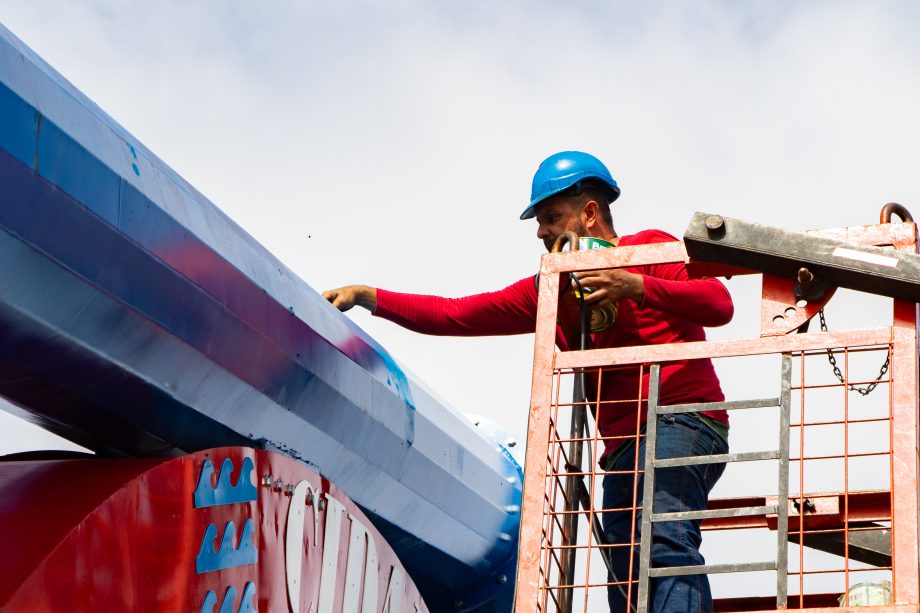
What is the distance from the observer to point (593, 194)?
6.88 metres

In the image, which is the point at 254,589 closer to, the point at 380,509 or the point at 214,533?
the point at 214,533

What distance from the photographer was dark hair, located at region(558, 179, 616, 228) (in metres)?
6.84

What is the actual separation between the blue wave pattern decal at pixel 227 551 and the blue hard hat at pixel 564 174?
2485mm

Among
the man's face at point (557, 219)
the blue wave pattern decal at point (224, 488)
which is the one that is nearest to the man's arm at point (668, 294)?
the man's face at point (557, 219)

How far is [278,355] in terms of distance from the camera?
17.8 ft

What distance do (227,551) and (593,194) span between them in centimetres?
281

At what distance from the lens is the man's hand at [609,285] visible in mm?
5605

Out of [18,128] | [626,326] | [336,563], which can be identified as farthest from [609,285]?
[18,128]

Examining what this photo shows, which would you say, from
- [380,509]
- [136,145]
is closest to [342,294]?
[380,509]

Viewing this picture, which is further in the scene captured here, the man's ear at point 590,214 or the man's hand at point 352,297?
the man's hand at point 352,297

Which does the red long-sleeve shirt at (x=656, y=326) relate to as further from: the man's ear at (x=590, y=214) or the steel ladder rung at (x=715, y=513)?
the steel ladder rung at (x=715, y=513)

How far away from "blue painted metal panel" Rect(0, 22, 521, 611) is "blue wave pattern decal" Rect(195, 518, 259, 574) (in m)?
0.47

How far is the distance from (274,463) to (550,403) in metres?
1.00

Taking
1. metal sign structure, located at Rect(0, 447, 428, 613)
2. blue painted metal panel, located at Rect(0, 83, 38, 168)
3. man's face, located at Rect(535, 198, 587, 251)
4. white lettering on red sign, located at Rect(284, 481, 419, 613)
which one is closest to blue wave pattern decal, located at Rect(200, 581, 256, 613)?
metal sign structure, located at Rect(0, 447, 428, 613)
